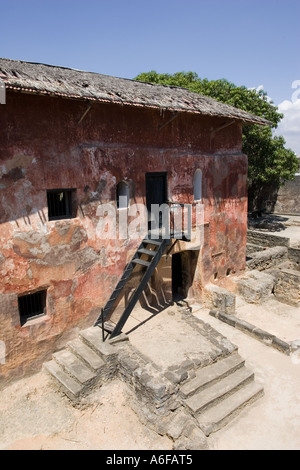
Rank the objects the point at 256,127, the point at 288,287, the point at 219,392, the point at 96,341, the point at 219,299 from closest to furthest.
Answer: the point at 219,392 → the point at 96,341 → the point at 219,299 → the point at 288,287 → the point at 256,127

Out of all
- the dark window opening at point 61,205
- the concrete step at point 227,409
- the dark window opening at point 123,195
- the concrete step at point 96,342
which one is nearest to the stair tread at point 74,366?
the concrete step at point 96,342

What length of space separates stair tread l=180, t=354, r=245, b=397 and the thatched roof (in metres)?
6.82

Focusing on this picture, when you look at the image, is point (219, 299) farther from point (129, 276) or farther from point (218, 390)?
point (218, 390)

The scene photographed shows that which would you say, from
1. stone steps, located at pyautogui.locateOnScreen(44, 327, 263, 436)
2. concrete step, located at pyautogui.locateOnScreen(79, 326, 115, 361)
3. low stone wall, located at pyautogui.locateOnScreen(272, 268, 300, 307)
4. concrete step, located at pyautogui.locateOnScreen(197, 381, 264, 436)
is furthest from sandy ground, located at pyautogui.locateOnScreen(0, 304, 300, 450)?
low stone wall, located at pyautogui.locateOnScreen(272, 268, 300, 307)

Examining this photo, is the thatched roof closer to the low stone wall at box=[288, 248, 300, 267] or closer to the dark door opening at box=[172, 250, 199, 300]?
the dark door opening at box=[172, 250, 199, 300]

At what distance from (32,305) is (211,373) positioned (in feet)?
15.6

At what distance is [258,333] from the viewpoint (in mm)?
10500

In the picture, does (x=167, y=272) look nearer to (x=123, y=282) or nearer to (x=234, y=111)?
(x=123, y=282)

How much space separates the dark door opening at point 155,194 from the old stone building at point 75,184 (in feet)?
0.14

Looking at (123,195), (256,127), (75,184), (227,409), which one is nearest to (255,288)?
(227,409)

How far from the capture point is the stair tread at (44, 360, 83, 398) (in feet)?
25.3

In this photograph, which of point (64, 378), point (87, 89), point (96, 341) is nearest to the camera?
point (87, 89)
